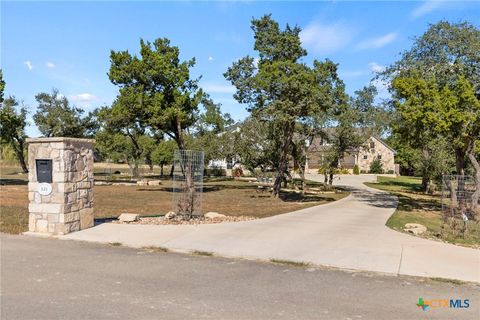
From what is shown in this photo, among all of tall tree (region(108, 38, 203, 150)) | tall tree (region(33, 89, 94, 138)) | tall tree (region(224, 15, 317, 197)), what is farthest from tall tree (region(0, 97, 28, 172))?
tall tree (region(224, 15, 317, 197))

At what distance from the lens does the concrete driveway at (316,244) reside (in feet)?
25.4

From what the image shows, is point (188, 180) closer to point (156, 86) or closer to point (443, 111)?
point (443, 111)

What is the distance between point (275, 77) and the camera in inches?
829

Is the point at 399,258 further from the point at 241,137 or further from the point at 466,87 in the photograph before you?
the point at 241,137

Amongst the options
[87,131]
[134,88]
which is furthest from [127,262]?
[87,131]

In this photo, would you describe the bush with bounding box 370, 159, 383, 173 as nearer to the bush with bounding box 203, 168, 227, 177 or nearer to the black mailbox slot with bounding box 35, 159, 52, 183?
the bush with bounding box 203, 168, 227, 177

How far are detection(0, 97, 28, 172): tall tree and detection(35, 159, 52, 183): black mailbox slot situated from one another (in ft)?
83.0

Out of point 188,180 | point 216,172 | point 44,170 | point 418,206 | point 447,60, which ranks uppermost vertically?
point 447,60

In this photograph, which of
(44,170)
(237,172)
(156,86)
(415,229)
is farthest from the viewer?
(237,172)

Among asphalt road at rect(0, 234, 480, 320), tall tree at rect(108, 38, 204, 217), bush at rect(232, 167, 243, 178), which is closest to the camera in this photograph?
asphalt road at rect(0, 234, 480, 320)

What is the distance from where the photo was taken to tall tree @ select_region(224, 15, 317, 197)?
21094 mm

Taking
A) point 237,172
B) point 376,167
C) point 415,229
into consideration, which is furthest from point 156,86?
point 376,167

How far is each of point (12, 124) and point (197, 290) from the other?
32605 mm

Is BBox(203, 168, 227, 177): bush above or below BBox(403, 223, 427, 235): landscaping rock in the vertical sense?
above
